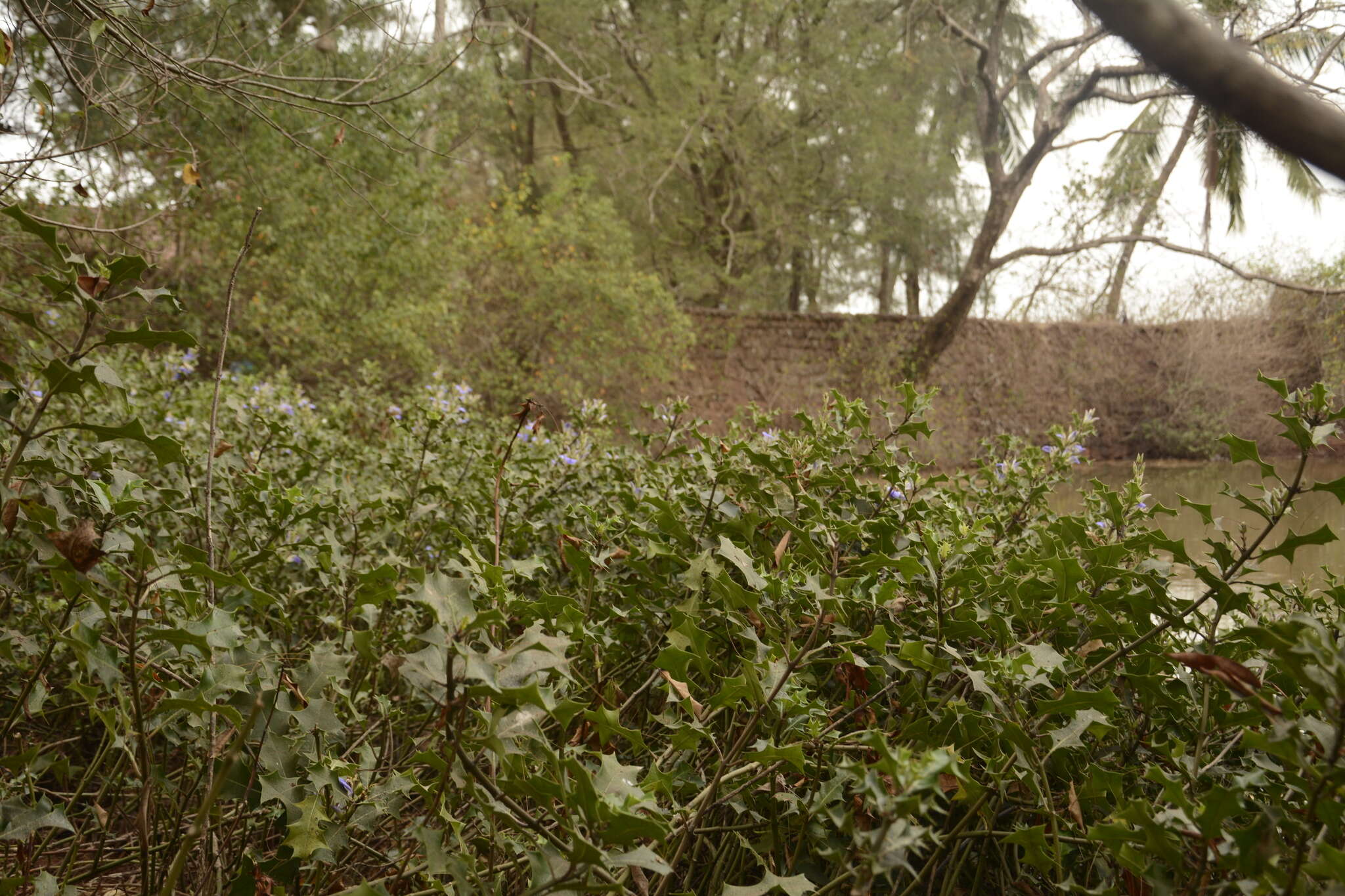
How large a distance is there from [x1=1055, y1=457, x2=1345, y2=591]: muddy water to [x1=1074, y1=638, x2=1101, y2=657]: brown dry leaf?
20 cm

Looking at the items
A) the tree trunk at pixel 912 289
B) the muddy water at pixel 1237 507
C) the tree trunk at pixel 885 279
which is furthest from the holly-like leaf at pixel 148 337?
the tree trunk at pixel 912 289

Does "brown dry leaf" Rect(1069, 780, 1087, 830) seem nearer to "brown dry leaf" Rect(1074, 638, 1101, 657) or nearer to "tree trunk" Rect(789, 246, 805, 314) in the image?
"brown dry leaf" Rect(1074, 638, 1101, 657)

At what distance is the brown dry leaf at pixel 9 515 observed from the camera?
2.41ft

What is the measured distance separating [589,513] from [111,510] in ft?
1.99

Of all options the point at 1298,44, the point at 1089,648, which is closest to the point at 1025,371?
the point at 1298,44

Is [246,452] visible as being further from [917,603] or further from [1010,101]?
[1010,101]

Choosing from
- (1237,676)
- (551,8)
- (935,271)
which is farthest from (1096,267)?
(1237,676)

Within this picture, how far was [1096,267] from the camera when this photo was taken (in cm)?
1181

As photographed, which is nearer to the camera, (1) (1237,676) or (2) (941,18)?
(1) (1237,676)

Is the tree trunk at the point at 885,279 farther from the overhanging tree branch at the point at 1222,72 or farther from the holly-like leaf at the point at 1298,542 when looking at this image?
the overhanging tree branch at the point at 1222,72

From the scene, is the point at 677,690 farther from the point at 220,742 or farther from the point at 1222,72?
the point at 1222,72

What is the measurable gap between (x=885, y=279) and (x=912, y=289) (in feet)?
2.78

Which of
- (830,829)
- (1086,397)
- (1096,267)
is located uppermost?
(1096,267)

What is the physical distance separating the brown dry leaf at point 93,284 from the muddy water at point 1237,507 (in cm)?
131
